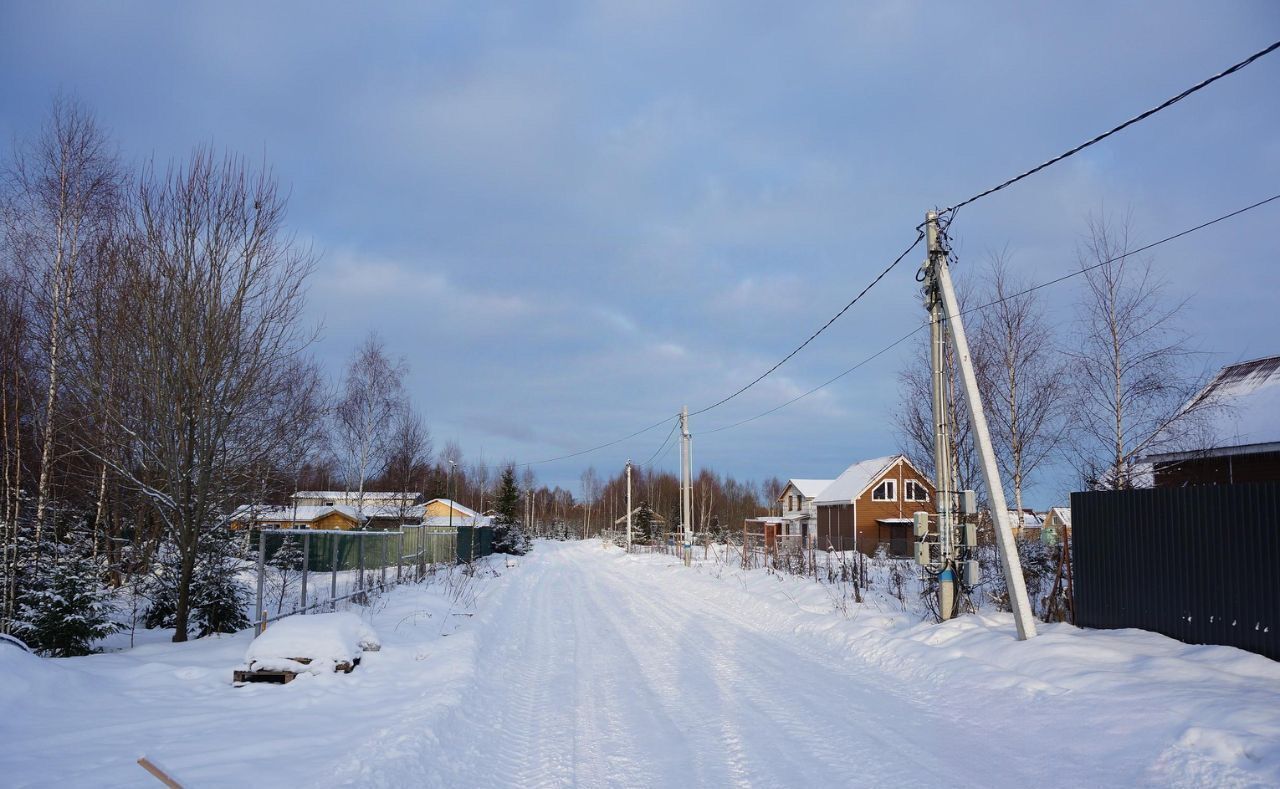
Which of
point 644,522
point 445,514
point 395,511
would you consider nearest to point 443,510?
point 445,514

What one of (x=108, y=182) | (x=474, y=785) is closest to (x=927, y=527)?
(x=474, y=785)

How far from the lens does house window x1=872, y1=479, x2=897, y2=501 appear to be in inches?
1778

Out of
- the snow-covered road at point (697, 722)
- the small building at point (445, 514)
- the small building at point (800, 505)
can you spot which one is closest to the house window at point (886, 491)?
the small building at point (800, 505)

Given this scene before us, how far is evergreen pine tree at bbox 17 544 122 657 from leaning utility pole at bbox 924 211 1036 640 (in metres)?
11.6

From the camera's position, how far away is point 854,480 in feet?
157

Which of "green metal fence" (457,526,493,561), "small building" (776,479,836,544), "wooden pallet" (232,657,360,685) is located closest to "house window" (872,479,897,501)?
"small building" (776,479,836,544)

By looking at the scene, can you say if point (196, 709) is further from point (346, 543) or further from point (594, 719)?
point (346, 543)

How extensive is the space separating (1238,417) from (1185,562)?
38.3 ft

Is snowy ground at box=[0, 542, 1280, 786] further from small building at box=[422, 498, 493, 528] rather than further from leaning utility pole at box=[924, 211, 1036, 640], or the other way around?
small building at box=[422, 498, 493, 528]

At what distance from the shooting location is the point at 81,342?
1014cm

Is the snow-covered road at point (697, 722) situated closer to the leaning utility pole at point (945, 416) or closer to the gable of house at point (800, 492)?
the leaning utility pole at point (945, 416)

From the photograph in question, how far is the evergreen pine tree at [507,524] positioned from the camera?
52312 mm

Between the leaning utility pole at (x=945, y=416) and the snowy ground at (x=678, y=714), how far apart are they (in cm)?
115

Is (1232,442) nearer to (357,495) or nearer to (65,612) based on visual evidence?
(65,612)
